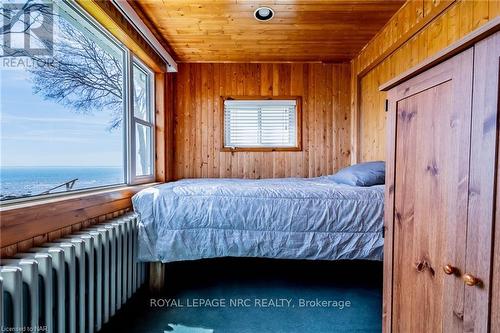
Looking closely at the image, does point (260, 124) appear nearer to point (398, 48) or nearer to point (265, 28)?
point (265, 28)

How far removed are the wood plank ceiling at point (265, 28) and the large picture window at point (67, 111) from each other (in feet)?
1.85

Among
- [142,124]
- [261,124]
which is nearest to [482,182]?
[142,124]

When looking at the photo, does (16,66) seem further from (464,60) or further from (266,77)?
(266,77)

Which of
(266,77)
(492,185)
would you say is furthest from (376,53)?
(492,185)

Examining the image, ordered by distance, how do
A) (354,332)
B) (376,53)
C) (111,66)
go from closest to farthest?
(354,332) → (111,66) → (376,53)

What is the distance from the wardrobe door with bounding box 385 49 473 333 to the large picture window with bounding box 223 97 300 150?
2.40 metres

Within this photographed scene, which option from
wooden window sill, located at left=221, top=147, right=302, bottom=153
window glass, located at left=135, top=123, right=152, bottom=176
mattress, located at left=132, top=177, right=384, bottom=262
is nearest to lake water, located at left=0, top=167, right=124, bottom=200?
mattress, located at left=132, top=177, right=384, bottom=262

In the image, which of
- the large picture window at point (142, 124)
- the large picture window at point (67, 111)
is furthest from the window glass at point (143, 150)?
the large picture window at point (67, 111)

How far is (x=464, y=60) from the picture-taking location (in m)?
0.63

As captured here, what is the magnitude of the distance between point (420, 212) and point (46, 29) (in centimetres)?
205

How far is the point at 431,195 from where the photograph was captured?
2.55 ft

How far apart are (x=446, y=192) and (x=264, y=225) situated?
122cm

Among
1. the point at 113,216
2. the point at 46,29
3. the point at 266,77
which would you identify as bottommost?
the point at 113,216

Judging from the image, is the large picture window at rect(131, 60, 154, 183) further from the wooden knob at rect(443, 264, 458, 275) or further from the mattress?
the wooden knob at rect(443, 264, 458, 275)
